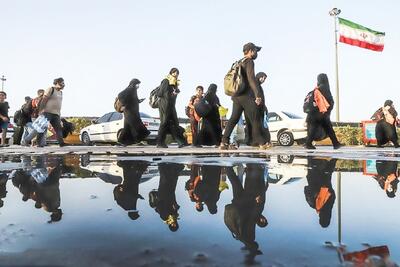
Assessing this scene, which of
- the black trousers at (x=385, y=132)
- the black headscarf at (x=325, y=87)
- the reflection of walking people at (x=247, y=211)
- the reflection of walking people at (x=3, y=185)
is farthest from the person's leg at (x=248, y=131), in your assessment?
the black trousers at (x=385, y=132)

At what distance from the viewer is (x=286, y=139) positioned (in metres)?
17.2

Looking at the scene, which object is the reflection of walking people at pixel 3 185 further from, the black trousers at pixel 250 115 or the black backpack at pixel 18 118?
the black backpack at pixel 18 118

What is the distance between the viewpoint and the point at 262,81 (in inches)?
362

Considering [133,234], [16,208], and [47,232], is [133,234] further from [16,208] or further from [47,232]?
[16,208]

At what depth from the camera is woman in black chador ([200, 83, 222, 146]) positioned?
36.2 feet

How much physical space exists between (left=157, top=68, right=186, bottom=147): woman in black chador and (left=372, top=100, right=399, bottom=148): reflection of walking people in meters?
6.45

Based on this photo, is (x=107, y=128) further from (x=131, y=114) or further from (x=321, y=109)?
(x=321, y=109)

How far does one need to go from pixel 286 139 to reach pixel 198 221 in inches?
615

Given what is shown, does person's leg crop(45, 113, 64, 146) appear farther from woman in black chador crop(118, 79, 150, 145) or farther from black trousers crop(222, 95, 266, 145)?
black trousers crop(222, 95, 266, 145)

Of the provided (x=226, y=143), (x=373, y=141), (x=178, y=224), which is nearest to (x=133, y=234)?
(x=178, y=224)

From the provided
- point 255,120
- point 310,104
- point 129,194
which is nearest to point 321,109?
point 310,104

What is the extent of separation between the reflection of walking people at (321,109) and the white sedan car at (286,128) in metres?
7.26

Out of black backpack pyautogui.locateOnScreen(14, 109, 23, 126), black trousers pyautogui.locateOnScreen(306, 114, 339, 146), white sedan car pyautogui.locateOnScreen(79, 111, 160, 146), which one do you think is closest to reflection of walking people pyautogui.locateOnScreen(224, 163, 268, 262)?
black trousers pyautogui.locateOnScreen(306, 114, 339, 146)

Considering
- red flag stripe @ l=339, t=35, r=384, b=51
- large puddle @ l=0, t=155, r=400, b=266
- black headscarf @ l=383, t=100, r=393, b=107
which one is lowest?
large puddle @ l=0, t=155, r=400, b=266
